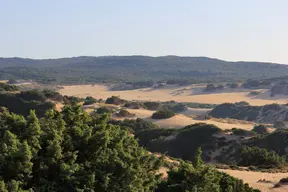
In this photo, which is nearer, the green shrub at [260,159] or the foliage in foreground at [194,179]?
the foliage in foreground at [194,179]

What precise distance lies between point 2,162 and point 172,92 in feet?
328

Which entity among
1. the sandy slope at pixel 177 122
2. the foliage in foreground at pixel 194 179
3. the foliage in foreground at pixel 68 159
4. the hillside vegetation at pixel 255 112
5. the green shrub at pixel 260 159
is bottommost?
the hillside vegetation at pixel 255 112

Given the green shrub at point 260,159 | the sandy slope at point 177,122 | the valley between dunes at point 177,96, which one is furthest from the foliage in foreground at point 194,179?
the valley between dunes at point 177,96

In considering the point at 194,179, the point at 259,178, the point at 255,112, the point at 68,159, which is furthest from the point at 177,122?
the point at 68,159

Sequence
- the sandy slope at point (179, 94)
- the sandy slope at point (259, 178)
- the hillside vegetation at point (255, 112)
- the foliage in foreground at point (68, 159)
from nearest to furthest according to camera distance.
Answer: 1. the foliage in foreground at point (68, 159)
2. the sandy slope at point (259, 178)
3. the hillside vegetation at point (255, 112)
4. the sandy slope at point (179, 94)

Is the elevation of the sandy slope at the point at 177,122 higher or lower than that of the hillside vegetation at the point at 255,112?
higher

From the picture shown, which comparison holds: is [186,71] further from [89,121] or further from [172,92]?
[89,121]

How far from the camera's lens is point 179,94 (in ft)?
350

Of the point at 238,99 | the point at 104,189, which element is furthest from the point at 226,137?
the point at 238,99

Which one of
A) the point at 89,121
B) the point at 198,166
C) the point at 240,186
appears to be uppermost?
the point at 89,121

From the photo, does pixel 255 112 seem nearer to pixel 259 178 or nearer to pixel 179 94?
pixel 179 94

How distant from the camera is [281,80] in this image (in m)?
106

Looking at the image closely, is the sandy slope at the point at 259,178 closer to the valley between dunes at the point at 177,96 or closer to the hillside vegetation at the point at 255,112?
the valley between dunes at the point at 177,96

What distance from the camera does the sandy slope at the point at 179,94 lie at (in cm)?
9131
